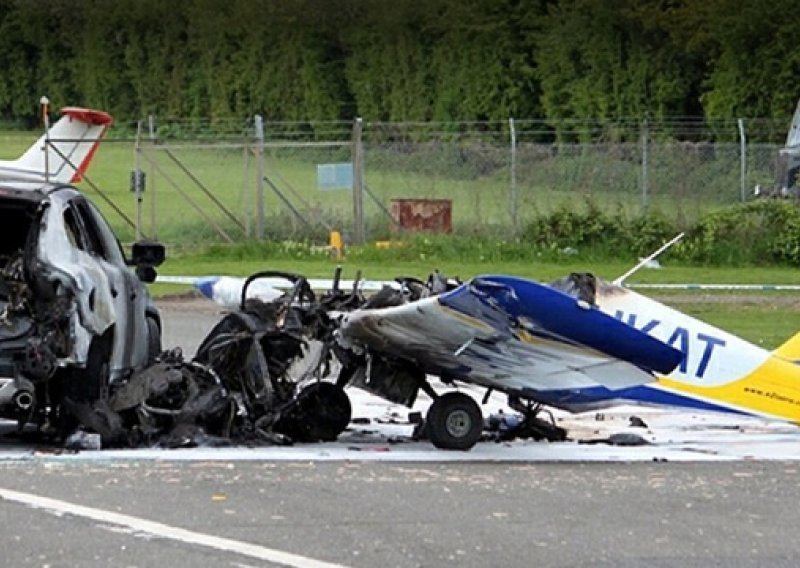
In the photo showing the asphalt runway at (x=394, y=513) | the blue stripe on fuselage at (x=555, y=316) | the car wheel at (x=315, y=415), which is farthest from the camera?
the car wheel at (x=315, y=415)

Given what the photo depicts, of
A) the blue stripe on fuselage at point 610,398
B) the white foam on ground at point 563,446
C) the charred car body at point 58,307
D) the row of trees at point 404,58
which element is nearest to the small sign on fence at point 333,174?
the row of trees at point 404,58

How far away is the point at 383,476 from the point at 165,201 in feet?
129

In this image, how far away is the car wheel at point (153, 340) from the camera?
13430 mm

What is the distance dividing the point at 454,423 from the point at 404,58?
44132mm

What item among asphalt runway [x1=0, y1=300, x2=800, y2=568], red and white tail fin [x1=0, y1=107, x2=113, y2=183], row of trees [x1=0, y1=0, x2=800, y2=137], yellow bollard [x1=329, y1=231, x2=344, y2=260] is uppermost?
row of trees [x1=0, y1=0, x2=800, y2=137]

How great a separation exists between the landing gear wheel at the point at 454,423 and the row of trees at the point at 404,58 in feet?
122

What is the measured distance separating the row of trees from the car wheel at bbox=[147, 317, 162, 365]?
3589 centimetres

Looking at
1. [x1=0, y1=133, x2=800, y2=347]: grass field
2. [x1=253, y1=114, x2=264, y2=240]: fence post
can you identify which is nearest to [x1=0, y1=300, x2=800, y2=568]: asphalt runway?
[x1=0, y1=133, x2=800, y2=347]: grass field

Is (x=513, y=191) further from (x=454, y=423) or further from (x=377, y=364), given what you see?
(x=454, y=423)

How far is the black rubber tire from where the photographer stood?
13.4 metres

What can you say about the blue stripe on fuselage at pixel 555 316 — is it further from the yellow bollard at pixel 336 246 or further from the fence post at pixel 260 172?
the fence post at pixel 260 172

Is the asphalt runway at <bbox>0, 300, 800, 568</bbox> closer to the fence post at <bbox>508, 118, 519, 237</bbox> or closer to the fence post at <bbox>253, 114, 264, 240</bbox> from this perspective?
the fence post at <bbox>508, 118, 519, 237</bbox>

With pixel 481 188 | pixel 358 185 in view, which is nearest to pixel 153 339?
pixel 358 185

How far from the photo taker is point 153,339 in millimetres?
13828
